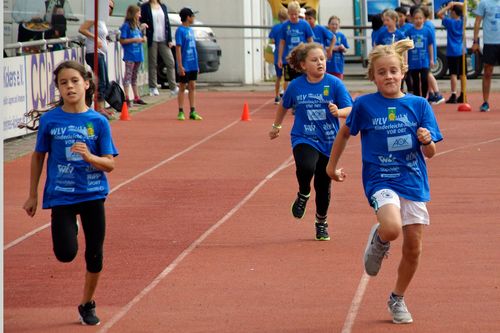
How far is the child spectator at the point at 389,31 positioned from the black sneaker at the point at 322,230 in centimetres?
1316

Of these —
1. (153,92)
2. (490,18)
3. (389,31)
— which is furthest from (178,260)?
(153,92)

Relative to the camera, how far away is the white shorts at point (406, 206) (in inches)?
300

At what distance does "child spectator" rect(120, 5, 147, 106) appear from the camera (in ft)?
81.3

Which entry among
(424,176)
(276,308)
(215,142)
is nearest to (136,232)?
(276,308)

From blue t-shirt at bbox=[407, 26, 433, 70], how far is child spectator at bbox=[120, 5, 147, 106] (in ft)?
16.6

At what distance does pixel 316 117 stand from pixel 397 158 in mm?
3223

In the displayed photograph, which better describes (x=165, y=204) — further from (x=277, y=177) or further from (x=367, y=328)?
(x=367, y=328)

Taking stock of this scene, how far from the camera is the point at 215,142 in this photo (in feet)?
62.5

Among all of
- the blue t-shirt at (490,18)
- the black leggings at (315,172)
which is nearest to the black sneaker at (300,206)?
the black leggings at (315,172)

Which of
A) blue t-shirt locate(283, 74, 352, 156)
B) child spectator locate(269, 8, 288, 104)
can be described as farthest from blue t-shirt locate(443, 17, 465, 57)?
blue t-shirt locate(283, 74, 352, 156)

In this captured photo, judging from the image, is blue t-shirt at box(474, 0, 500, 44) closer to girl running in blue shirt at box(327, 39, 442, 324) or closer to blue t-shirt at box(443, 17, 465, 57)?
blue t-shirt at box(443, 17, 465, 57)

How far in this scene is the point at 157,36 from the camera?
26922 mm

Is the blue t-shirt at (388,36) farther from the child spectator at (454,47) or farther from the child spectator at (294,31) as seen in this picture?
the child spectator at (454,47)

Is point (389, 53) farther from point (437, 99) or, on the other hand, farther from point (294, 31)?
point (437, 99)
